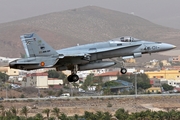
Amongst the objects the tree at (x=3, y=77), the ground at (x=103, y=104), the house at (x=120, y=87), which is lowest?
the ground at (x=103, y=104)

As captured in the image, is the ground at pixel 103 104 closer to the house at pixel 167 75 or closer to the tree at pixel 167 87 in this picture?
the tree at pixel 167 87

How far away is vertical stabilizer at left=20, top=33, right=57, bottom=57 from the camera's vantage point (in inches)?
2015

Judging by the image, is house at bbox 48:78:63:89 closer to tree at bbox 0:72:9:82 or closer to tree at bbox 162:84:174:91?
tree at bbox 0:72:9:82

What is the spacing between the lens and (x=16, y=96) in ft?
450

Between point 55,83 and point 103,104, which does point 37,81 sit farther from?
point 103,104

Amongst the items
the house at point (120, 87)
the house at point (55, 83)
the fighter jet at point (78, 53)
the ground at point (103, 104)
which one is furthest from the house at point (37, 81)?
the fighter jet at point (78, 53)

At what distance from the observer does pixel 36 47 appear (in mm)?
51406

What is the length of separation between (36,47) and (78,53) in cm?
342

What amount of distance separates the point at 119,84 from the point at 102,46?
333ft

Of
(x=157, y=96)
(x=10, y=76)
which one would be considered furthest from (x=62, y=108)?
(x=10, y=76)

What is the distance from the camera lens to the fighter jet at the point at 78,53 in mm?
50969

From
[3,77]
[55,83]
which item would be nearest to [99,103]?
[55,83]

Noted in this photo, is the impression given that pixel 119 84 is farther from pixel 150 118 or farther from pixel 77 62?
pixel 77 62

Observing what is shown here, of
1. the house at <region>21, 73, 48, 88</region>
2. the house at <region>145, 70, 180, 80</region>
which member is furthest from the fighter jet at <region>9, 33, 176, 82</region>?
the house at <region>145, 70, 180, 80</region>
